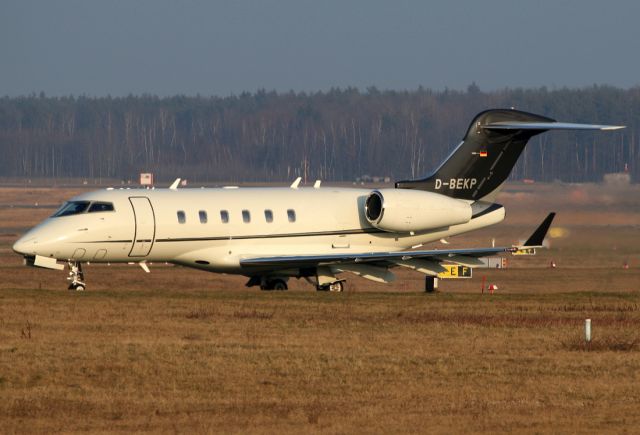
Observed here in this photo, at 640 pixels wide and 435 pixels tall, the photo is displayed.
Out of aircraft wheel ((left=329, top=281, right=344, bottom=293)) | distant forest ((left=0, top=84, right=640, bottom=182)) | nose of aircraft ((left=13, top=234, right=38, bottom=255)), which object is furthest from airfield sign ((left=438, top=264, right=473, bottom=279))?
distant forest ((left=0, top=84, right=640, bottom=182))

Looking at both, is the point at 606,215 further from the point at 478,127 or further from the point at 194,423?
the point at 194,423

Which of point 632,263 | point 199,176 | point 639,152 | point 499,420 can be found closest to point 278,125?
point 199,176

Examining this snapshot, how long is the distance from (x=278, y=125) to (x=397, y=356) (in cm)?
13908

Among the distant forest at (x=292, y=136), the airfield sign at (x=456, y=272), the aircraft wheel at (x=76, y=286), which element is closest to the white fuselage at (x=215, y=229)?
the aircraft wheel at (x=76, y=286)

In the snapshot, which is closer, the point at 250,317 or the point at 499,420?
the point at 499,420

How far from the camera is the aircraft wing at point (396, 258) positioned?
3253cm

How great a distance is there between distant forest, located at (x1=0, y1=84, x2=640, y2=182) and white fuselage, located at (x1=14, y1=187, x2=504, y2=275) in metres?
80.9

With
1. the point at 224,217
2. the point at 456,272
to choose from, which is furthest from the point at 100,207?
the point at 456,272

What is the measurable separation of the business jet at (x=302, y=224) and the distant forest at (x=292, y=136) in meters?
78.7

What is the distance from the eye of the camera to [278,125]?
159000 mm

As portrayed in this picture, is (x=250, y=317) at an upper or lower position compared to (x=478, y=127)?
lower

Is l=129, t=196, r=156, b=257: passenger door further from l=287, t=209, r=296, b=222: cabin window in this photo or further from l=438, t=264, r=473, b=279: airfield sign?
l=438, t=264, r=473, b=279: airfield sign

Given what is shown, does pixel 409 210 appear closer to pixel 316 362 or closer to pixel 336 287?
pixel 336 287

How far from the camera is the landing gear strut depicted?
106ft
